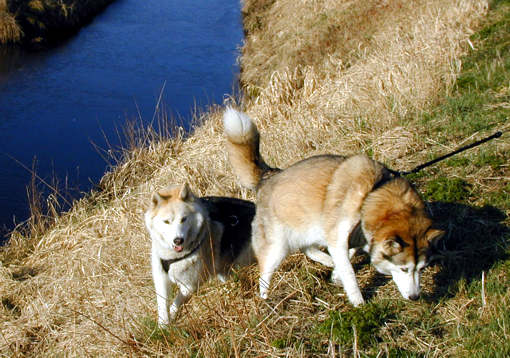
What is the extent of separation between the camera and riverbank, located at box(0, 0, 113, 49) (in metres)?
16.5

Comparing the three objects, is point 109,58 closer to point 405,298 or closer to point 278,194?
point 278,194

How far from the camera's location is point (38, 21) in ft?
56.4

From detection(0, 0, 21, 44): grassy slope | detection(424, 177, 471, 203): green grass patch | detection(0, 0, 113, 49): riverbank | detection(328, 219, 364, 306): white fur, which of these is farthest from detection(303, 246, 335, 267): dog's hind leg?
detection(0, 0, 21, 44): grassy slope

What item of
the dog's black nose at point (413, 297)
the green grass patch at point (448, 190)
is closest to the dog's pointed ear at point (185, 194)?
the dog's black nose at point (413, 297)

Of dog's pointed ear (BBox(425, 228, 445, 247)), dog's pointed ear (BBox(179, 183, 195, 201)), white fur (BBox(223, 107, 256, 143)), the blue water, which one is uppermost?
white fur (BBox(223, 107, 256, 143))

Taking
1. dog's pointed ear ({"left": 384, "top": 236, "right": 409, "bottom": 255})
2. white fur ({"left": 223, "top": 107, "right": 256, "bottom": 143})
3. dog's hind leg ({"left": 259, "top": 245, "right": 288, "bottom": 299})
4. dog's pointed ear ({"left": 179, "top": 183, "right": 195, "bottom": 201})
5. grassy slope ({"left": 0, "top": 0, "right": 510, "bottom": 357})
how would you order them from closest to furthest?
dog's pointed ear ({"left": 384, "top": 236, "right": 409, "bottom": 255}) < grassy slope ({"left": 0, "top": 0, "right": 510, "bottom": 357}) < dog's hind leg ({"left": 259, "top": 245, "right": 288, "bottom": 299}) < dog's pointed ear ({"left": 179, "top": 183, "right": 195, "bottom": 201}) < white fur ({"left": 223, "top": 107, "right": 256, "bottom": 143})

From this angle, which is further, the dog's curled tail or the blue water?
the blue water

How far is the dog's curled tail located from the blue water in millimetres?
5637

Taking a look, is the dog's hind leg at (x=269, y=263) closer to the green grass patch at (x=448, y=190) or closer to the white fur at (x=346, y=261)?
the white fur at (x=346, y=261)

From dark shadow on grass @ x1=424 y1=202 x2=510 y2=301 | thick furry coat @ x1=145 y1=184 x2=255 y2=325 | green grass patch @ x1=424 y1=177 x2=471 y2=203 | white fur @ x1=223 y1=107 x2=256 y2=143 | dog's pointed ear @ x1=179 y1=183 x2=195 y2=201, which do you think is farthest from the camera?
green grass patch @ x1=424 y1=177 x2=471 y2=203

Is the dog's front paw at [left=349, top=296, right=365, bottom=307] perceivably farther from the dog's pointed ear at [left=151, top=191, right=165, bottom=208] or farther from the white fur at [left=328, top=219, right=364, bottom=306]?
the dog's pointed ear at [left=151, top=191, right=165, bottom=208]

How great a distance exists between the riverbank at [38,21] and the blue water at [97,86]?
23.9 inches

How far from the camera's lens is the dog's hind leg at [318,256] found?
15.3 feet

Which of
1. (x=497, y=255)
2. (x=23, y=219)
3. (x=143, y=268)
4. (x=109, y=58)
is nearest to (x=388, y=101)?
(x=497, y=255)
